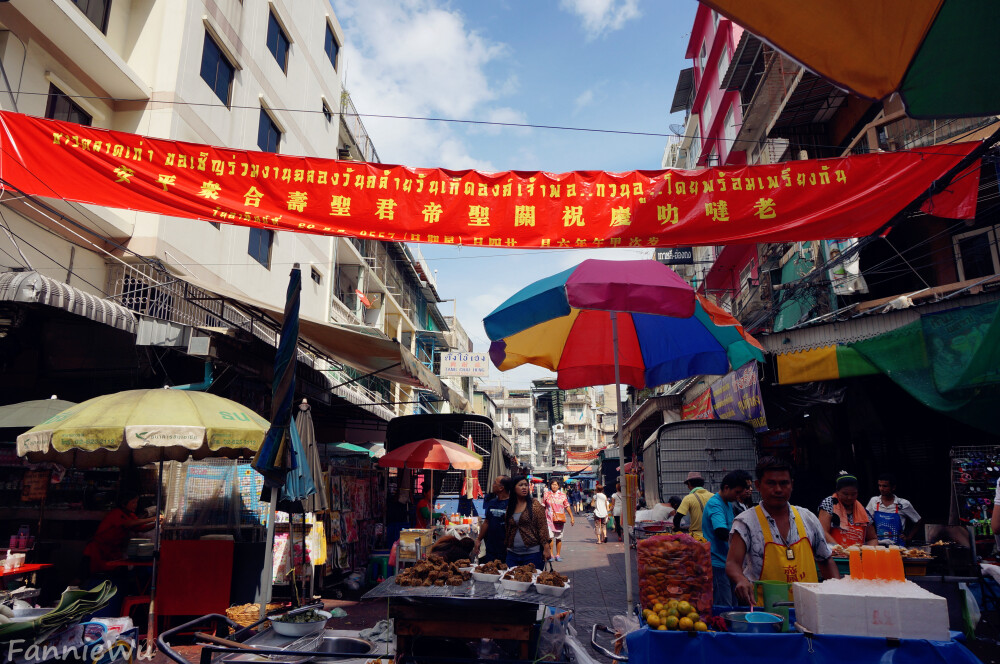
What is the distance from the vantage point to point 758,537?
4.20 m

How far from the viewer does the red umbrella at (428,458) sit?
40.1 feet

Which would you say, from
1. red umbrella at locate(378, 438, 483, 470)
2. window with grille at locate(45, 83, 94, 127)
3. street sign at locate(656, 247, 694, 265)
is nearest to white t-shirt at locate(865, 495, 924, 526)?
red umbrella at locate(378, 438, 483, 470)

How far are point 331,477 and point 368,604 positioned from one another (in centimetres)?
220

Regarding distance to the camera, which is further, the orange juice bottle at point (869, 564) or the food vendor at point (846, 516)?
the food vendor at point (846, 516)

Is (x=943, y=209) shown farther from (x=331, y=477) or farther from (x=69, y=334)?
(x=69, y=334)

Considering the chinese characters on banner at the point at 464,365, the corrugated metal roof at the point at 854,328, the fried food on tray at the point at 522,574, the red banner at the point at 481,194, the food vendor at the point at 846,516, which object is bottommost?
the fried food on tray at the point at 522,574

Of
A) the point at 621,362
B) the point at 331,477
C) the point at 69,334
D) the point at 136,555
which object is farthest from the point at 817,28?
the point at 69,334

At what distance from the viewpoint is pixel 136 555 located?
25.4 ft

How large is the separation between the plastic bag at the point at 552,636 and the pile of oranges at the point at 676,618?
1.06 meters

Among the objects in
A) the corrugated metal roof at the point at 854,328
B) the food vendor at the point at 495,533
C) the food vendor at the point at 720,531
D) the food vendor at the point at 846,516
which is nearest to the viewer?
the food vendor at the point at 720,531

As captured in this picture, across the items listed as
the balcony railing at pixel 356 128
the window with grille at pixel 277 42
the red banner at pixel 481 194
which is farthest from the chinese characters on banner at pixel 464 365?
the red banner at pixel 481 194

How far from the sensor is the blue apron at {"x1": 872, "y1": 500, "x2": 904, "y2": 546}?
7609 mm

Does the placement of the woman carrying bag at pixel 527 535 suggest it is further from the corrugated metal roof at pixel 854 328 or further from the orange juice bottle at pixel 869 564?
the corrugated metal roof at pixel 854 328

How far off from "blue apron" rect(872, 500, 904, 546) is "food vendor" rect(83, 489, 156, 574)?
9.67 m
